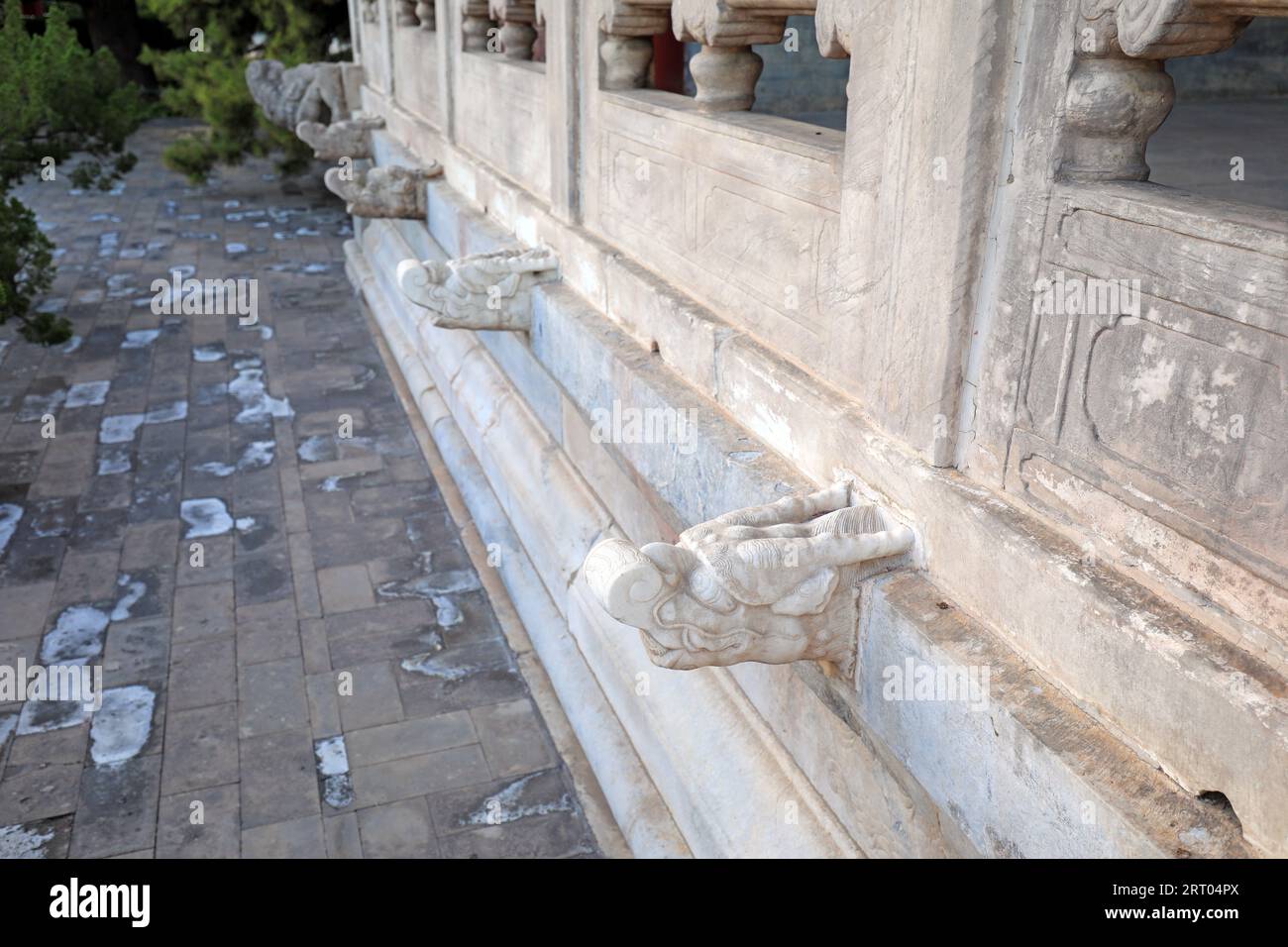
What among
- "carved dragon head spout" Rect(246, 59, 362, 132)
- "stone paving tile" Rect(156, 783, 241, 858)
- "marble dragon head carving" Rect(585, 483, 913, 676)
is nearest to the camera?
"marble dragon head carving" Rect(585, 483, 913, 676)

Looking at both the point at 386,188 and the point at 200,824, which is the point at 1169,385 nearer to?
the point at 200,824

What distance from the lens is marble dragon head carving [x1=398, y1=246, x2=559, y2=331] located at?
4473 mm

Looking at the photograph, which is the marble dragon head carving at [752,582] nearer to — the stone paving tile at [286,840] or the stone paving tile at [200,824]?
the stone paving tile at [286,840]

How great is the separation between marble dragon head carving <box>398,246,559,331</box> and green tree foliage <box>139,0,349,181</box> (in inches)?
352

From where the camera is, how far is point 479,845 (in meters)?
3.56

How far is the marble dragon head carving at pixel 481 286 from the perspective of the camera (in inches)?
Result: 176

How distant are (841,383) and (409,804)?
2.14 meters

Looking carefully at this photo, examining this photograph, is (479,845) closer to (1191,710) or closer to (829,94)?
(1191,710)

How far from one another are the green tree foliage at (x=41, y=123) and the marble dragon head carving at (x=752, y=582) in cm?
554

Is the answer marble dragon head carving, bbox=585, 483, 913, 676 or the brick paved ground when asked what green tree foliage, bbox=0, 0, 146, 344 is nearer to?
the brick paved ground

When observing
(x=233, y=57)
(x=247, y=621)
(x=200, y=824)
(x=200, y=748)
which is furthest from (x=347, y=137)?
(x=200, y=824)

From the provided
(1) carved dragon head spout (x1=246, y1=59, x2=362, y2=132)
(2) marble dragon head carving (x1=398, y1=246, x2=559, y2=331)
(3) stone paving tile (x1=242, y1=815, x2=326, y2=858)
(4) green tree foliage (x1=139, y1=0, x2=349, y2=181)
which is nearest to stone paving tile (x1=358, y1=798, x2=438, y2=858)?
(3) stone paving tile (x1=242, y1=815, x2=326, y2=858)

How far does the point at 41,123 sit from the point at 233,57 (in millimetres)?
4920

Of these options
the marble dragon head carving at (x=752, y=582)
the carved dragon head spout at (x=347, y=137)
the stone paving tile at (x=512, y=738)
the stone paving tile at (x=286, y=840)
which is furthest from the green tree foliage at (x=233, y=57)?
the marble dragon head carving at (x=752, y=582)
